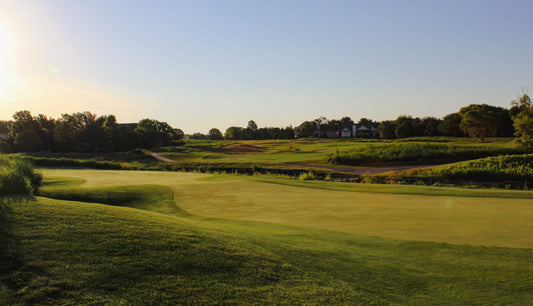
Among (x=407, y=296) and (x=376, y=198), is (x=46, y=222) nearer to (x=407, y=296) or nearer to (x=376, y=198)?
(x=407, y=296)

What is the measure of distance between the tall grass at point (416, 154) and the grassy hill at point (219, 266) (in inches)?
1410

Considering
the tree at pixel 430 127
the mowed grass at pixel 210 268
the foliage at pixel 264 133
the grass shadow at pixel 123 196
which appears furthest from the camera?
the foliage at pixel 264 133

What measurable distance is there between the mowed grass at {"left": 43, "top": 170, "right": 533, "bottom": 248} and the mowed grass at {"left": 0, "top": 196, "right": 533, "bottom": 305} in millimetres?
1541

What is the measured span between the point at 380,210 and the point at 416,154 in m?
33.2

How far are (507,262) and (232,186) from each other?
1292 centimetres

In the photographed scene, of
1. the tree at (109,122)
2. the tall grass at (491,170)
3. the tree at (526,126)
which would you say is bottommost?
the tall grass at (491,170)

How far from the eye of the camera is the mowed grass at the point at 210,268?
3434 mm

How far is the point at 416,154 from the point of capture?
41.1 metres

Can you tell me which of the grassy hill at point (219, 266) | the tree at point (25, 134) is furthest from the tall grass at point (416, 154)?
the tree at point (25, 134)

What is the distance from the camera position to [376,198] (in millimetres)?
13648

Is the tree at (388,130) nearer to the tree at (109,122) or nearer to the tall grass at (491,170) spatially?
the tall grass at (491,170)

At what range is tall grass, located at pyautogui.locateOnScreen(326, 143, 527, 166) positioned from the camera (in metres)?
40.4

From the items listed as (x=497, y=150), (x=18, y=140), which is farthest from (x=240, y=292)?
(x=18, y=140)

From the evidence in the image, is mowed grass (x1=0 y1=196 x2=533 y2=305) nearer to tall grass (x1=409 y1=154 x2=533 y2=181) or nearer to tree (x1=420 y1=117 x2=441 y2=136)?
tall grass (x1=409 y1=154 x2=533 y2=181)
